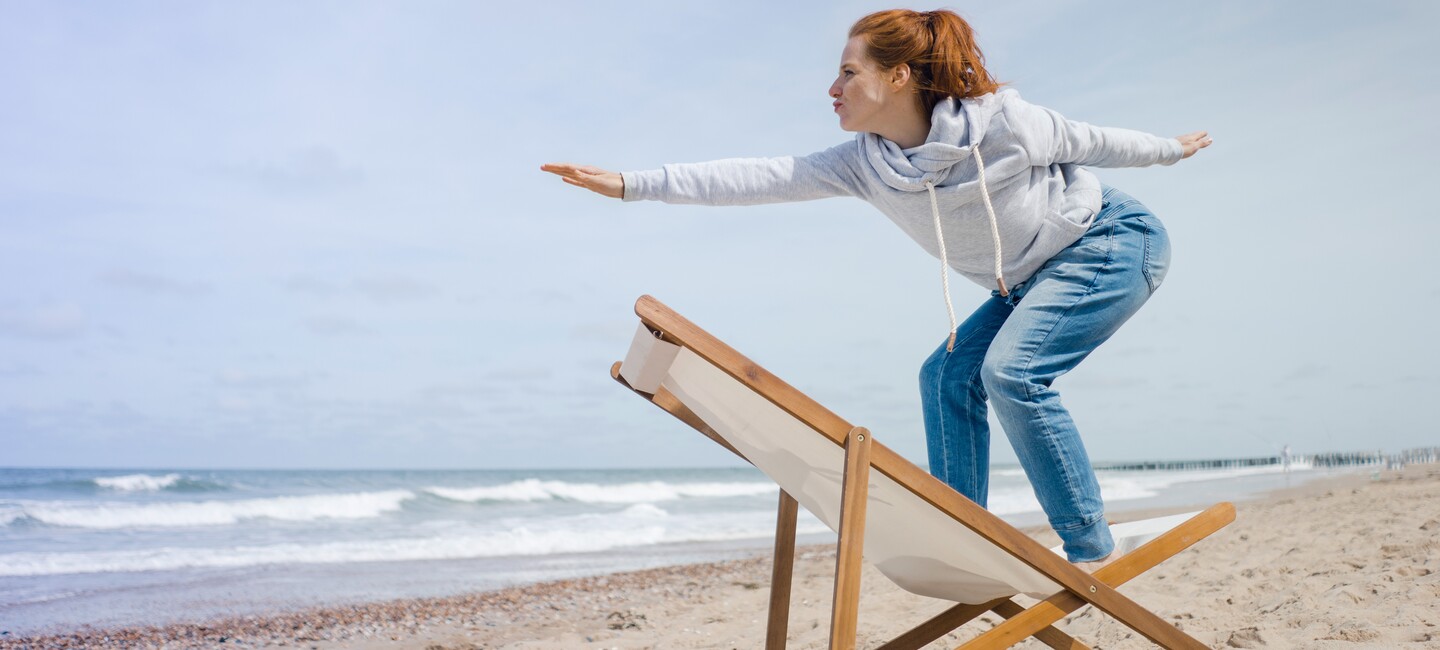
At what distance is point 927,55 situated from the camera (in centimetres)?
233

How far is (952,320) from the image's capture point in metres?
2.42

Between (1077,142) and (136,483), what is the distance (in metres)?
22.9

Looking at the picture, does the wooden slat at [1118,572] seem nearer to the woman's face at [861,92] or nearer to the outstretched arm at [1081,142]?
the outstretched arm at [1081,142]

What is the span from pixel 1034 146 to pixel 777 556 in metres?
1.24

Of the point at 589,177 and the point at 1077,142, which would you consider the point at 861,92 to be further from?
the point at 589,177

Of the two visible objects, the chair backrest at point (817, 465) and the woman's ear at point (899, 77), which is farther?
the woman's ear at point (899, 77)

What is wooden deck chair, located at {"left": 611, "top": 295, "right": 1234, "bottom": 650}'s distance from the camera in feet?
5.75

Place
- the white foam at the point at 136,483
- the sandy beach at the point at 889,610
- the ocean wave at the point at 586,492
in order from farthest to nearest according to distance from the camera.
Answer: the ocean wave at the point at 586,492 < the white foam at the point at 136,483 < the sandy beach at the point at 889,610

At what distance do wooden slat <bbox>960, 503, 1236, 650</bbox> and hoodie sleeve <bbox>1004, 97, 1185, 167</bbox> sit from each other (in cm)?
91

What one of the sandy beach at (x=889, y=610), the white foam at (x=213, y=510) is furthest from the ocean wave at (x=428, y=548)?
the white foam at (x=213, y=510)

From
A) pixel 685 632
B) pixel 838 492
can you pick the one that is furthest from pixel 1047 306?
pixel 685 632

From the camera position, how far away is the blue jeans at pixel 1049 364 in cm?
216

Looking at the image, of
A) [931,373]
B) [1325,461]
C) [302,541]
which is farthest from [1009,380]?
[1325,461]

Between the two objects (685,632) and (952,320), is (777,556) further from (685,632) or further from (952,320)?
(685,632)
